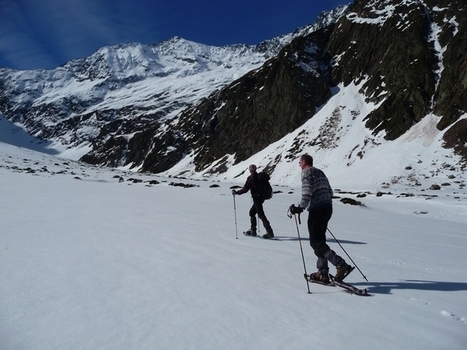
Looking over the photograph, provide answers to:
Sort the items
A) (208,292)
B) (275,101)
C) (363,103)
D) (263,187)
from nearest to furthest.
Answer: (208,292) → (263,187) → (363,103) → (275,101)

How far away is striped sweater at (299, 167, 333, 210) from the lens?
5.40 metres

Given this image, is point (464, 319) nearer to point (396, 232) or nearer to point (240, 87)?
point (396, 232)

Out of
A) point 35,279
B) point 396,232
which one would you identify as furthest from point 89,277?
point 396,232

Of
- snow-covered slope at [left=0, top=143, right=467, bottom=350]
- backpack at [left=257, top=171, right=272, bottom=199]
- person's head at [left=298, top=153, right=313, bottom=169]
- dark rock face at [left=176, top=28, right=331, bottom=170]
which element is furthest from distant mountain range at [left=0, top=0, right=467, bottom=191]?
person's head at [left=298, top=153, right=313, bottom=169]

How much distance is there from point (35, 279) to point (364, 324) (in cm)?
504

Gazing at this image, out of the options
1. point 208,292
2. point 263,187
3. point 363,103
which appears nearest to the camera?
point 208,292

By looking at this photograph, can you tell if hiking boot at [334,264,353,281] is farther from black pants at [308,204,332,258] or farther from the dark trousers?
black pants at [308,204,332,258]

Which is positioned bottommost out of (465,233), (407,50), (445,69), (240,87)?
(465,233)

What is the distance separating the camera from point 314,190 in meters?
5.46

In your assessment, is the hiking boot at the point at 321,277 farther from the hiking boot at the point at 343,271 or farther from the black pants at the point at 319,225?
the black pants at the point at 319,225

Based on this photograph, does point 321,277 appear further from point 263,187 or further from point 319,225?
point 263,187

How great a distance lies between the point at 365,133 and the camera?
164ft

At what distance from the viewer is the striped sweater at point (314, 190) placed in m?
5.40

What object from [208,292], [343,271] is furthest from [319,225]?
[208,292]
